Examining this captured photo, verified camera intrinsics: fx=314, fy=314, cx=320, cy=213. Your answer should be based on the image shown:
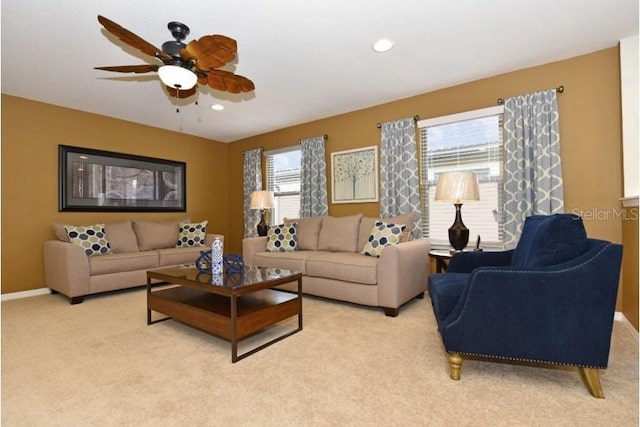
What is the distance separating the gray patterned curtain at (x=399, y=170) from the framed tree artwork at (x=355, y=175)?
0.17 m

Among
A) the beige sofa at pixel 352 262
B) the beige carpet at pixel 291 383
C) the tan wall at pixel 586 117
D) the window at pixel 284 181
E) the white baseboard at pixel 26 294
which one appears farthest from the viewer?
the window at pixel 284 181

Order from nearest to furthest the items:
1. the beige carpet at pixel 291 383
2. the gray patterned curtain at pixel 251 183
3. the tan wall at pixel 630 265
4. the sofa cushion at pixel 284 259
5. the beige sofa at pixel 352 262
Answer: the beige carpet at pixel 291 383 → the tan wall at pixel 630 265 → the beige sofa at pixel 352 262 → the sofa cushion at pixel 284 259 → the gray patterned curtain at pixel 251 183

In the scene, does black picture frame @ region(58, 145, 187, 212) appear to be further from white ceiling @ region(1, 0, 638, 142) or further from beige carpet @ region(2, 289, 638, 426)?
beige carpet @ region(2, 289, 638, 426)

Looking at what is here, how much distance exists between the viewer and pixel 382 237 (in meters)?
3.31

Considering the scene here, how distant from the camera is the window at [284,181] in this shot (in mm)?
5176

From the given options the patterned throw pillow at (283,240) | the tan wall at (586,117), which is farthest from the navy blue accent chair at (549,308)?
the patterned throw pillow at (283,240)

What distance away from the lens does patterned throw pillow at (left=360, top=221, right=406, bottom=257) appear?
3.27 meters

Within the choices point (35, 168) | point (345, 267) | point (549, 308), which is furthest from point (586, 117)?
point (35, 168)

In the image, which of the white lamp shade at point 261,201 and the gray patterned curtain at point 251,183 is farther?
the gray patterned curtain at point 251,183

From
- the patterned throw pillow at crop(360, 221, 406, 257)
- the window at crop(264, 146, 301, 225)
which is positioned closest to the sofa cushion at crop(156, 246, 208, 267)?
the window at crop(264, 146, 301, 225)

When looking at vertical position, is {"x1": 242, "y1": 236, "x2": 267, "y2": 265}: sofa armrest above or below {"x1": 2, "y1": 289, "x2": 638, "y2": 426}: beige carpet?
above

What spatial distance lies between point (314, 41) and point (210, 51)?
958 mm

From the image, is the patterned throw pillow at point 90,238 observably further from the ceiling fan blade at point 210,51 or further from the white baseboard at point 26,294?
the ceiling fan blade at point 210,51

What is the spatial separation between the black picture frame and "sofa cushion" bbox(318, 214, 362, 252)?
2.80m
